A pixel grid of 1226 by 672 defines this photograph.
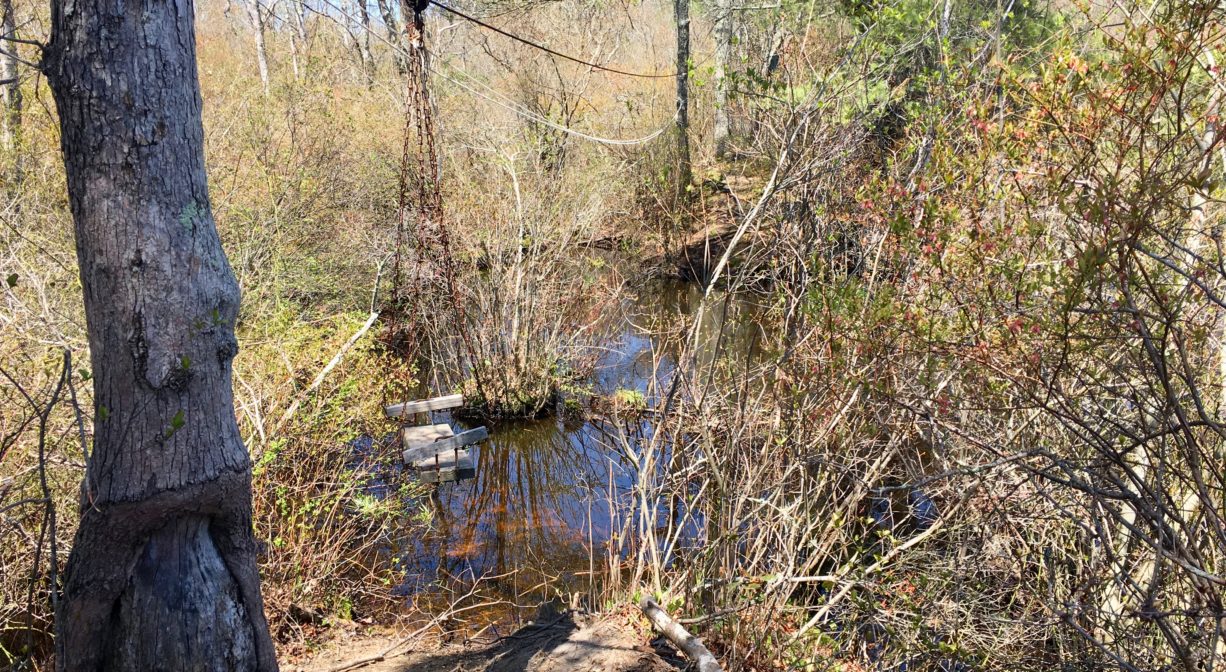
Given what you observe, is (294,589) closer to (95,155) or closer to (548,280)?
(95,155)

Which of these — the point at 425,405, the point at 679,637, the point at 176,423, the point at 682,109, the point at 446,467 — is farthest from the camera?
the point at 682,109

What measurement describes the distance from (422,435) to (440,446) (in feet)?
1.33

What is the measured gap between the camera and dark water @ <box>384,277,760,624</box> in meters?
7.03

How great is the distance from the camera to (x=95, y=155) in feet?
8.79

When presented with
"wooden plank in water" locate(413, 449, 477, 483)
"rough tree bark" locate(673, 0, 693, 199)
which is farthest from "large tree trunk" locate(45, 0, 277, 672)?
"rough tree bark" locate(673, 0, 693, 199)

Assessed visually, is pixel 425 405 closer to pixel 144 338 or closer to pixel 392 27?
pixel 392 27

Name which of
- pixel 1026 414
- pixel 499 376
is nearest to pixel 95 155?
pixel 1026 414

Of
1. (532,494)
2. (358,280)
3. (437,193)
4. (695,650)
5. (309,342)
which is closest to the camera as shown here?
(695,650)

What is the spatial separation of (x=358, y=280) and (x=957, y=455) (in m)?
9.66

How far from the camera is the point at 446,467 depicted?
29.2ft

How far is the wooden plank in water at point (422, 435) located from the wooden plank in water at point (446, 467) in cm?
18

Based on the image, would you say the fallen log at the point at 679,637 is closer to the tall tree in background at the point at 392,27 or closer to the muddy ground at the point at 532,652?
the muddy ground at the point at 532,652

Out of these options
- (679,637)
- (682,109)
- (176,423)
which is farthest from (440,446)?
(682,109)

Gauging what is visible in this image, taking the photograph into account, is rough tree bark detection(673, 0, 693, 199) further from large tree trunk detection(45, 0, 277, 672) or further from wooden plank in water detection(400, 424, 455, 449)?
large tree trunk detection(45, 0, 277, 672)
